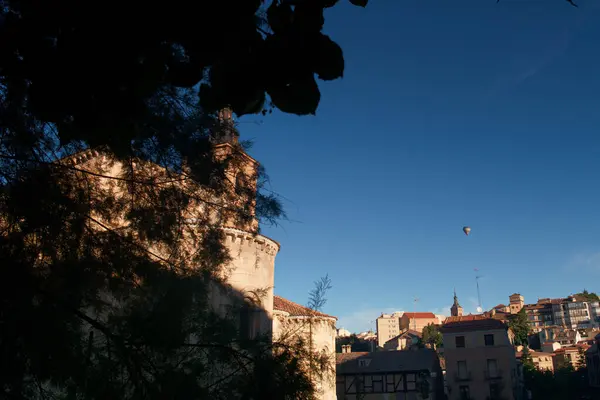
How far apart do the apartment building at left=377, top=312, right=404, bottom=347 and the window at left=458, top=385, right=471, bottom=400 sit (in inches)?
3999

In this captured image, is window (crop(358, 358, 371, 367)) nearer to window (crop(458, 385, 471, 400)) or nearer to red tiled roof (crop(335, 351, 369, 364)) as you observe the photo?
red tiled roof (crop(335, 351, 369, 364))

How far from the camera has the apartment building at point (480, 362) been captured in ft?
143

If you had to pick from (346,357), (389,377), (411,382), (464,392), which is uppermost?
(346,357)

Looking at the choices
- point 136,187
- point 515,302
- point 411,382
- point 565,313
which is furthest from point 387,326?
point 136,187

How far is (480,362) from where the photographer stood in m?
44.5

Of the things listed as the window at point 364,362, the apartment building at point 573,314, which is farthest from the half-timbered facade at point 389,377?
the apartment building at point 573,314

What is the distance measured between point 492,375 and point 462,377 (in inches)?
101

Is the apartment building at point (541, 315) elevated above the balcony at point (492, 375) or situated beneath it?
elevated above

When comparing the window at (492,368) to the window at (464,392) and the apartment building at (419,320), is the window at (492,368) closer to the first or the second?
the window at (464,392)

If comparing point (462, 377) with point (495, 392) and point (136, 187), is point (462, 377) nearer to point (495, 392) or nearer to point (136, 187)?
point (495, 392)

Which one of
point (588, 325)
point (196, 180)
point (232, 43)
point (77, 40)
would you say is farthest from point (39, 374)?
point (588, 325)

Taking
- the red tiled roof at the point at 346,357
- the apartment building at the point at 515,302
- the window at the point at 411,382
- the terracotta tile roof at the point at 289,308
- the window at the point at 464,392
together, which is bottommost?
the window at the point at 464,392

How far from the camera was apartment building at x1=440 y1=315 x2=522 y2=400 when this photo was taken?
4356 centimetres

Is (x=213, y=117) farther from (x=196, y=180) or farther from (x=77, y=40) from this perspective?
(x=77, y=40)
